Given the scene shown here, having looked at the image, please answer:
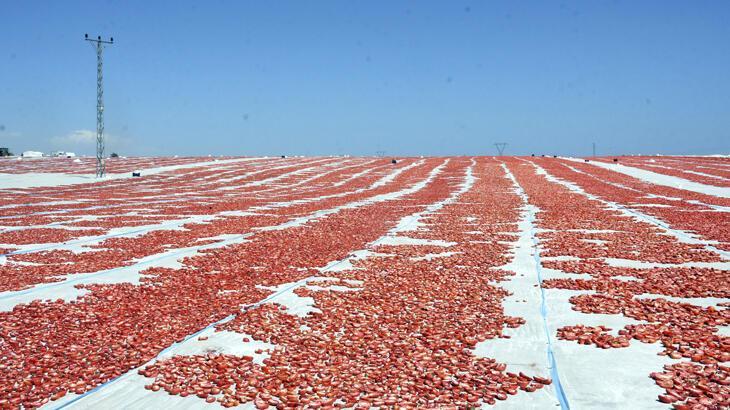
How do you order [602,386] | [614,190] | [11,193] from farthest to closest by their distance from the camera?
[11,193]
[614,190]
[602,386]

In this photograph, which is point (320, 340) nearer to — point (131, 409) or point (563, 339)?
point (131, 409)

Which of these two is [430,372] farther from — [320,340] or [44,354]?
[44,354]

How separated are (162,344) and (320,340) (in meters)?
2.03

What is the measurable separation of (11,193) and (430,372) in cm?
3737

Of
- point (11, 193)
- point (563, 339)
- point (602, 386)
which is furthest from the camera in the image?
point (11, 193)

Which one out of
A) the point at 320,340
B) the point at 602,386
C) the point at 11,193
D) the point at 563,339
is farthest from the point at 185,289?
the point at 11,193

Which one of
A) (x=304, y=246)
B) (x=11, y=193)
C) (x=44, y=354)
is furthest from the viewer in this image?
(x=11, y=193)

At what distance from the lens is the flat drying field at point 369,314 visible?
219 inches

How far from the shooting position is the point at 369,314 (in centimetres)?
821

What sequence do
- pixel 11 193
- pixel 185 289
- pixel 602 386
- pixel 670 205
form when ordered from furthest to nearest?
1. pixel 11 193
2. pixel 670 205
3. pixel 185 289
4. pixel 602 386

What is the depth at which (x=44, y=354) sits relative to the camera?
6.59 m

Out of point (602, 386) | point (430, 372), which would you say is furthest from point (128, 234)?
point (602, 386)

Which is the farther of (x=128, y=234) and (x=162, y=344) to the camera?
(x=128, y=234)

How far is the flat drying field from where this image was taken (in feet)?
18.2
